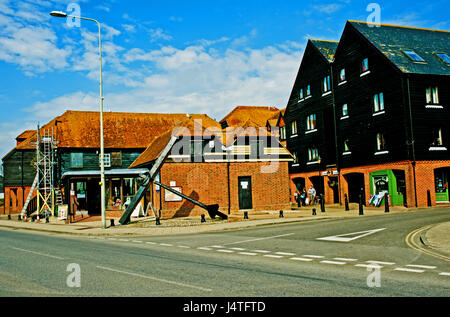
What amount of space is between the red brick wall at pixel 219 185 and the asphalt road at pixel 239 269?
40.7ft

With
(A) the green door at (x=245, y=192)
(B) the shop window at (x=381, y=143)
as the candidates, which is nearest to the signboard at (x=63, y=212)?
(A) the green door at (x=245, y=192)

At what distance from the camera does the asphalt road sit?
6820 mm

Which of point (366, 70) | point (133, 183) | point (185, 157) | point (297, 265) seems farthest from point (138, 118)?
point (297, 265)

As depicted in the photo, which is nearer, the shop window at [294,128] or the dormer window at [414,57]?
the dormer window at [414,57]

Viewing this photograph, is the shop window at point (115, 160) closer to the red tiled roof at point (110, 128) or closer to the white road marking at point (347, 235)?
the red tiled roof at point (110, 128)

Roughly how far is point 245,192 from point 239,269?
2011 centimetres

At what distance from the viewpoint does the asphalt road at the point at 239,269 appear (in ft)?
22.4

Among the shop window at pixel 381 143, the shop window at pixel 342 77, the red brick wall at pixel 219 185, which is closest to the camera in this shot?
the red brick wall at pixel 219 185

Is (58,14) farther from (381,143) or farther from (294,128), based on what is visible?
(294,128)

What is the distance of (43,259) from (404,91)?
25953 millimetres

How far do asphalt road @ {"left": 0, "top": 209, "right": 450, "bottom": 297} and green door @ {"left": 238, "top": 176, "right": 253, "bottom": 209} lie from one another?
14.1 meters

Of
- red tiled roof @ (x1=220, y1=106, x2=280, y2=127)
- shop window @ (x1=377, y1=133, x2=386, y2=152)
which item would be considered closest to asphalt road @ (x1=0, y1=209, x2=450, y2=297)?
shop window @ (x1=377, y1=133, x2=386, y2=152)
